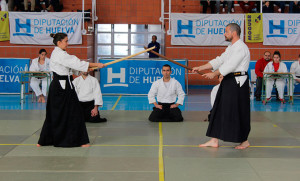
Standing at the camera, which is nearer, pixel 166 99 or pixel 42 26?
pixel 166 99

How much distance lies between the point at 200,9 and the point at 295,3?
3944 mm

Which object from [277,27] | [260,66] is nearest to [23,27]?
[260,66]

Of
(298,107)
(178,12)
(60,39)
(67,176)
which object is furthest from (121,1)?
(67,176)

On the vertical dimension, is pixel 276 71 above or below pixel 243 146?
above

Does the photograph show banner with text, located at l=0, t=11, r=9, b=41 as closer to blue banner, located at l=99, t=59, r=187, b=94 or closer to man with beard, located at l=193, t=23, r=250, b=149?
blue banner, located at l=99, t=59, r=187, b=94

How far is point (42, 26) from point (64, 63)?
38.3ft

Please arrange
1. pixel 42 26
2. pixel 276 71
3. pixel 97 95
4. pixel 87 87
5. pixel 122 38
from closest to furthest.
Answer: pixel 97 95, pixel 87 87, pixel 276 71, pixel 42 26, pixel 122 38

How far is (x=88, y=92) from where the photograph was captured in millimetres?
9898

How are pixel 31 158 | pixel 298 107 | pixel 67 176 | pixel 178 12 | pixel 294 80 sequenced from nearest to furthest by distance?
pixel 67 176 < pixel 31 158 < pixel 298 107 < pixel 294 80 < pixel 178 12

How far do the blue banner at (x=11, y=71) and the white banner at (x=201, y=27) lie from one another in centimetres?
628

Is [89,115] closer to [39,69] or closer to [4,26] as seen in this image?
A: [39,69]

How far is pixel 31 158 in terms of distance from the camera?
21.6ft

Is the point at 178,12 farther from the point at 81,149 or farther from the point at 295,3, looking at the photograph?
the point at 81,149

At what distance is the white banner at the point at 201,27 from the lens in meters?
18.2
